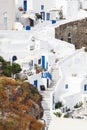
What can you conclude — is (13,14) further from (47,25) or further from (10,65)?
(10,65)

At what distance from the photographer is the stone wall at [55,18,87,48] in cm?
5303

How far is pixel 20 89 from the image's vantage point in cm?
3086

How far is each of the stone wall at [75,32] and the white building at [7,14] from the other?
3.61 metres

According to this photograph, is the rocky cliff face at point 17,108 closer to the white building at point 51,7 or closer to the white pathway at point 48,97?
the white pathway at point 48,97

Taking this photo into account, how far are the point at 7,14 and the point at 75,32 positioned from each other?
5873 mm

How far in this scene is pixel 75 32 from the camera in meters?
54.0

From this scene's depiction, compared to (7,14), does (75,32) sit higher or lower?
lower

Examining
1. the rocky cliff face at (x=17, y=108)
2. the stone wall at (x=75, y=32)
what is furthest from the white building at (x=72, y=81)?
the rocky cliff face at (x=17, y=108)

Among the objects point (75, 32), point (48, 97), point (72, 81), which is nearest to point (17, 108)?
point (48, 97)

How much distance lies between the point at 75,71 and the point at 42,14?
43.4 ft

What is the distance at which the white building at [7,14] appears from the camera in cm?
5081

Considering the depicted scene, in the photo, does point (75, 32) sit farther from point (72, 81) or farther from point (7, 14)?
point (72, 81)

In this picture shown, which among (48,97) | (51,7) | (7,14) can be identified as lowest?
(48,97)

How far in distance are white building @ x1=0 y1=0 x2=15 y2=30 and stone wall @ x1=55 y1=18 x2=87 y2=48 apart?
11.8 feet
